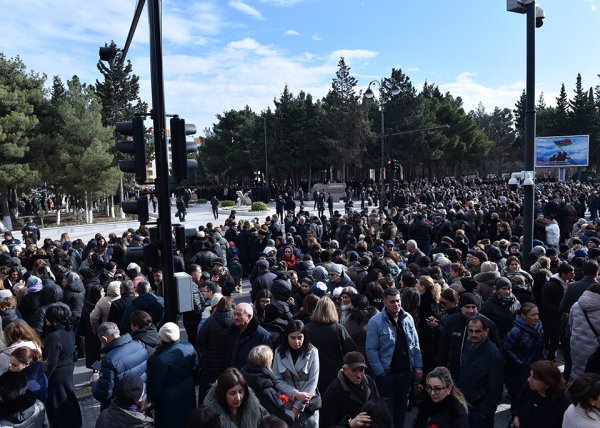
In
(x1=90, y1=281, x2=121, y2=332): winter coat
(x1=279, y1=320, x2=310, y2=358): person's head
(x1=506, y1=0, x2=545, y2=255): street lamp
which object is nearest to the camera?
(x1=279, y1=320, x2=310, y2=358): person's head

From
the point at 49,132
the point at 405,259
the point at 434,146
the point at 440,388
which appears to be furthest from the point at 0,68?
the point at 434,146

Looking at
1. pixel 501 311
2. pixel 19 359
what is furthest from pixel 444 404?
pixel 19 359

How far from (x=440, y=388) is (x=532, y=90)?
642cm

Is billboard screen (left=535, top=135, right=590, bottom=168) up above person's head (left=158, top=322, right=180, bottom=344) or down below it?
above

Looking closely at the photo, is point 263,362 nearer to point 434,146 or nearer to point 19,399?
point 19,399

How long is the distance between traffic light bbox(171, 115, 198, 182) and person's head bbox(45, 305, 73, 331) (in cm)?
189

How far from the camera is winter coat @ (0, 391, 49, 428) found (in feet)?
13.4

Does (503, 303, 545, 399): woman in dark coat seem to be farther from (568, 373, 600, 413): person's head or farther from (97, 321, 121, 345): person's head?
(97, 321, 121, 345): person's head

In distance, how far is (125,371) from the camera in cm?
462

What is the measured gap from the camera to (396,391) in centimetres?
541

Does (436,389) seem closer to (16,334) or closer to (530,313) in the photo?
(530,313)

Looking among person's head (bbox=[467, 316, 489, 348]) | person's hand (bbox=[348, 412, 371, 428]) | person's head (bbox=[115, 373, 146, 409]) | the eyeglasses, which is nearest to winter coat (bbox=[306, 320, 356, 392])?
person's head (bbox=[467, 316, 489, 348])

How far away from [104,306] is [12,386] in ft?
9.59

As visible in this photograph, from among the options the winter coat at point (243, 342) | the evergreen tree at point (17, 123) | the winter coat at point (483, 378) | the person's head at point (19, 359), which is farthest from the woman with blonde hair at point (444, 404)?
the evergreen tree at point (17, 123)
